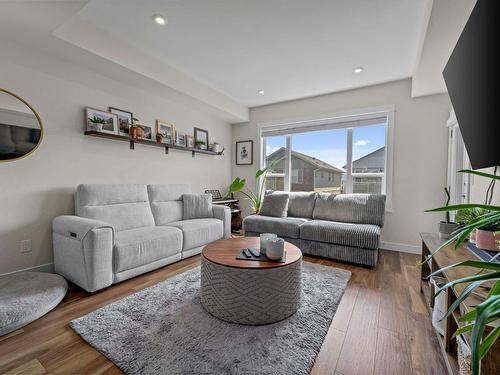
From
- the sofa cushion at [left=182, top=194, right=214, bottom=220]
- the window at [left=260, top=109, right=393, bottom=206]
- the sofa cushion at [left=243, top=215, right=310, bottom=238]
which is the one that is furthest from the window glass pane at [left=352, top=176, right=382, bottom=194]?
the sofa cushion at [left=182, top=194, right=214, bottom=220]

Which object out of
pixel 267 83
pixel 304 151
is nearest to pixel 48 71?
pixel 267 83

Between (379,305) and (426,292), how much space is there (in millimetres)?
479

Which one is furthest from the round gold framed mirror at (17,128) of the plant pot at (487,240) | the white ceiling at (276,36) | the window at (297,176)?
the plant pot at (487,240)

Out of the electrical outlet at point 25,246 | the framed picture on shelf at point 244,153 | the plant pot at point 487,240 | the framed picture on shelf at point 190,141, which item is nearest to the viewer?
the plant pot at point 487,240

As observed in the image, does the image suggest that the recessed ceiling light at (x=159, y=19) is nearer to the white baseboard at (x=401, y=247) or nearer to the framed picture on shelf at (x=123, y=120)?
the framed picture on shelf at (x=123, y=120)

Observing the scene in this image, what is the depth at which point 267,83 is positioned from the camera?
11.7 ft

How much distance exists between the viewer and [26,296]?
1.77m

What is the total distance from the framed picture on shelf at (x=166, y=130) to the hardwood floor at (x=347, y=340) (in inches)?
86.1

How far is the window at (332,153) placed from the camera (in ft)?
12.0

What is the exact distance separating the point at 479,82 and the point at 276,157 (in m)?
3.49

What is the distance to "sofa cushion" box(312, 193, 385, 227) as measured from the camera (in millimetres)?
3164

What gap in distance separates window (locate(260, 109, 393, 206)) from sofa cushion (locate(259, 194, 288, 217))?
775 millimetres

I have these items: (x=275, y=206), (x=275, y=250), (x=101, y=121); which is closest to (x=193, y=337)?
(x=275, y=250)

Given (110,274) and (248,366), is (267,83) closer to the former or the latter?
(110,274)
